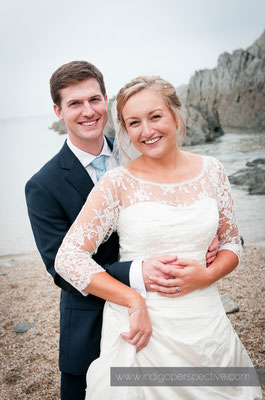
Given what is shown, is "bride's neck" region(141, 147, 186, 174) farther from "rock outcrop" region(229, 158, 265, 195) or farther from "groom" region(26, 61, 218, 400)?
"rock outcrop" region(229, 158, 265, 195)

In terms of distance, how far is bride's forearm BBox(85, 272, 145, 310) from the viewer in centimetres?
167

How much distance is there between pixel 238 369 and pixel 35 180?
1365 mm

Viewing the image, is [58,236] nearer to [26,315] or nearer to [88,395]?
[88,395]

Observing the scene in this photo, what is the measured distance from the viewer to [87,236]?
66.9 inches

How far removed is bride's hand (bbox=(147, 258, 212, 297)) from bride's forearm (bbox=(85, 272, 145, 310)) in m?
0.10

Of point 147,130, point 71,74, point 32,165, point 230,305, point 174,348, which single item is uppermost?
point 71,74

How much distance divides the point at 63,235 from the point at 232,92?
2464cm

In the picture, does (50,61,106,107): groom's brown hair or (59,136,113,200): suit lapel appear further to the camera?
(50,61,106,107): groom's brown hair

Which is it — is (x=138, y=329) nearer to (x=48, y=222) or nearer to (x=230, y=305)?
(x=48, y=222)

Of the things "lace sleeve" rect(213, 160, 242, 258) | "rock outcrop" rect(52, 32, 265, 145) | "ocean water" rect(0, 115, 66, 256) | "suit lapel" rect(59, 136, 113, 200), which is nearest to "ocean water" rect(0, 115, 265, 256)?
→ "ocean water" rect(0, 115, 66, 256)

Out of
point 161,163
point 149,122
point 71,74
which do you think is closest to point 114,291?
point 161,163

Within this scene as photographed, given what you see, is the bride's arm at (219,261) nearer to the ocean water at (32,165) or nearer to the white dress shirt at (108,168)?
the white dress shirt at (108,168)

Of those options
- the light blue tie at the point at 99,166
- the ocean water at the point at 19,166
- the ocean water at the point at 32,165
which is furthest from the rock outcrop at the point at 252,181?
the light blue tie at the point at 99,166

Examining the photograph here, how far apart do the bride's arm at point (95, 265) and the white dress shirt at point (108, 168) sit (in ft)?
0.14
